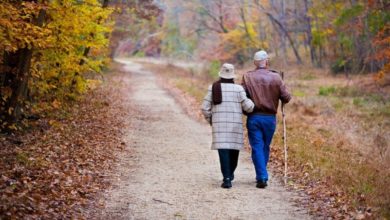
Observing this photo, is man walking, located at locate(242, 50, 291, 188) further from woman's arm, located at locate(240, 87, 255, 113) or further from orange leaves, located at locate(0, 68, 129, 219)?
orange leaves, located at locate(0, 68, 129, 219)

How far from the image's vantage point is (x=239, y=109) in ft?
31.2

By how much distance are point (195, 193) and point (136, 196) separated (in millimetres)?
941

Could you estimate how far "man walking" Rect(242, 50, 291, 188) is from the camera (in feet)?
31.1

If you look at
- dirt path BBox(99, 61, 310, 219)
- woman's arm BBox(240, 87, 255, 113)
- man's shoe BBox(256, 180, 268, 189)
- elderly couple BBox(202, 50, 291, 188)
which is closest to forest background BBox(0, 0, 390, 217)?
man's shoe BBox(256, 180, 268, 189)

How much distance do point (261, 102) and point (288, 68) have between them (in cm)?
4370

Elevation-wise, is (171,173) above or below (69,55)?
below

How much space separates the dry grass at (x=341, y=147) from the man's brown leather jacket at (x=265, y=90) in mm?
1522

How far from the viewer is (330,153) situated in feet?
44.5

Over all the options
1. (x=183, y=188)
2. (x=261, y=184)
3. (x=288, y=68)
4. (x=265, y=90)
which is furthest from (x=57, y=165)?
(x=288, y=68)

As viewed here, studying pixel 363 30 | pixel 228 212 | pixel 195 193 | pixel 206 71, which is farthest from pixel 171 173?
pixel 206 71

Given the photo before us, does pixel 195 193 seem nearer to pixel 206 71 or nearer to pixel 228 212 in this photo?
pixel 228 212

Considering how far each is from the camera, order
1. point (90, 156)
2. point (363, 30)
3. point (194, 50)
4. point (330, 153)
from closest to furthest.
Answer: point (90, 156) < point (330, 153) < point (363, 30) < point (194, 50)

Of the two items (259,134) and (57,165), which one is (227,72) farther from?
(57,165)

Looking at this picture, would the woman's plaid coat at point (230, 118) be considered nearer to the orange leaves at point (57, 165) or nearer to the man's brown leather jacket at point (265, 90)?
the man's brown leather jacket at point (265, 90)
